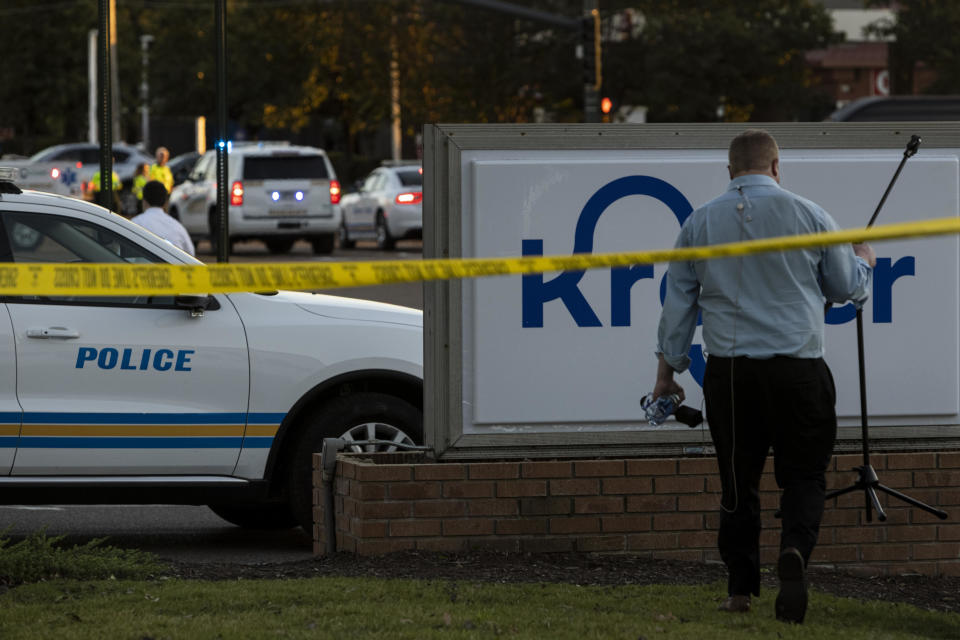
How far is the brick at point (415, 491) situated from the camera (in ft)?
21.8

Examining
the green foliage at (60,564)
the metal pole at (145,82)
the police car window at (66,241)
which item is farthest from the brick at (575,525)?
the metal pole at (145,82)

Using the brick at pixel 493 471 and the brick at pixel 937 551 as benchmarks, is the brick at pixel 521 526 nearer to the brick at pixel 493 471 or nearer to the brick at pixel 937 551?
the brick at pixel 493 471

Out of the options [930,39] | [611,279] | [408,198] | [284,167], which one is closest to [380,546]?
[611,279]

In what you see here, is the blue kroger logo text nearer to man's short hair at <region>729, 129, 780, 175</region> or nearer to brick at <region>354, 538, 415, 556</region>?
brick at <region>354, 538, 415, 556</region>

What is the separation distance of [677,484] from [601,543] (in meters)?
0.40

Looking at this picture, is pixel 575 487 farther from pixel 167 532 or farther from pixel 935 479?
pixel 167 532

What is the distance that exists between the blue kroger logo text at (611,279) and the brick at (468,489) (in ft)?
2.31

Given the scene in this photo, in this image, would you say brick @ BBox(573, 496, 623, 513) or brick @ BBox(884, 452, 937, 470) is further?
brick @ BBox(884, 452, 937, 470)

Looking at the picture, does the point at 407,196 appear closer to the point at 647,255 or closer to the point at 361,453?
the point at 361,453

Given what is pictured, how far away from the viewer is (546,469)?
676 cm

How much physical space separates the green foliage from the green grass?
0.22 metres

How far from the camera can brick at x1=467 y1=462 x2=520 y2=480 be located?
6.70 m

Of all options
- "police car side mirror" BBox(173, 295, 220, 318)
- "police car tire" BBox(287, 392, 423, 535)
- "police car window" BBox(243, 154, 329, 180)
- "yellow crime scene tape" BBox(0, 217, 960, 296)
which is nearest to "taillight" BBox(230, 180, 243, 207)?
"police car window" BBox(243, 154, 329, 180)

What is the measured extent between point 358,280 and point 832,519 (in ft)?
9.98
